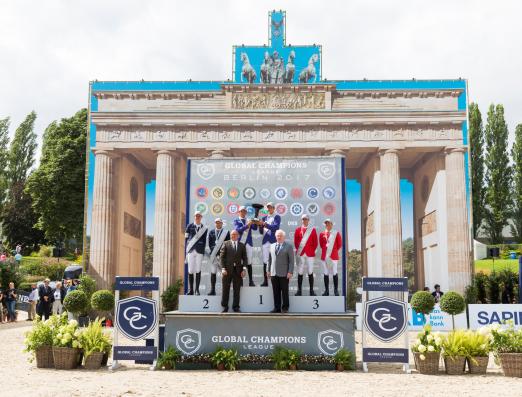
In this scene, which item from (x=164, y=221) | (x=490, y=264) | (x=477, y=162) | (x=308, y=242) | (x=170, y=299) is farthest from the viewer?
(x=477, y=162)

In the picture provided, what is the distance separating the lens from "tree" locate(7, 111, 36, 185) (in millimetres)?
75500

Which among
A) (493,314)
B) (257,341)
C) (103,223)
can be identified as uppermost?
(103,223)

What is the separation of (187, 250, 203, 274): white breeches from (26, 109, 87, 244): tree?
4093 centimetres

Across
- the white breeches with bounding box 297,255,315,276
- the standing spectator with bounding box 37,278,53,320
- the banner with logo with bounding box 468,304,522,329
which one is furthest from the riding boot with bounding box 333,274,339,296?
the standing spectator with bounding box 37,278,53,320

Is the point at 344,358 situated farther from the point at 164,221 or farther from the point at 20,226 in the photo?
the point at 20,226

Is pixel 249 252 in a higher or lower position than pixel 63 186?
lower

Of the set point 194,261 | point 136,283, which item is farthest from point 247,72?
point 136,283

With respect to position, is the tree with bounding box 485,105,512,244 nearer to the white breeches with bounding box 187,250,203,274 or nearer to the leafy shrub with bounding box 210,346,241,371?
the white breeches with bounding box 187,250,203,274

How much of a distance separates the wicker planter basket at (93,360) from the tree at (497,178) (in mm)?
57282

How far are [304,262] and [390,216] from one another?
25.3 m

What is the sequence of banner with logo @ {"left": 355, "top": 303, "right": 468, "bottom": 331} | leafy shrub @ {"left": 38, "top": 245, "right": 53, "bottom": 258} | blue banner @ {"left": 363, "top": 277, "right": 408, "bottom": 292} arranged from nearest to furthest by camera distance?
blue banner @ {"left": 363, "top": 277, "right": 408, "bottom": 292} < banner with logo @ {"left": 355, "top": 303, "right": 468, "bottom": 331} < leafy shrub @ {"left": 38, "top": 245, "right": 53, "bottom": 258}

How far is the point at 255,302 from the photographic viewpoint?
54.0 feet

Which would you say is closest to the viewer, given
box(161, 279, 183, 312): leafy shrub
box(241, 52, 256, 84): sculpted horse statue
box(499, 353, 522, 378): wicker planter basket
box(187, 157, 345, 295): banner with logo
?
box(499, 353, 522, 378): wicker planter basket

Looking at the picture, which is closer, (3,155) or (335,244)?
(335,244)
